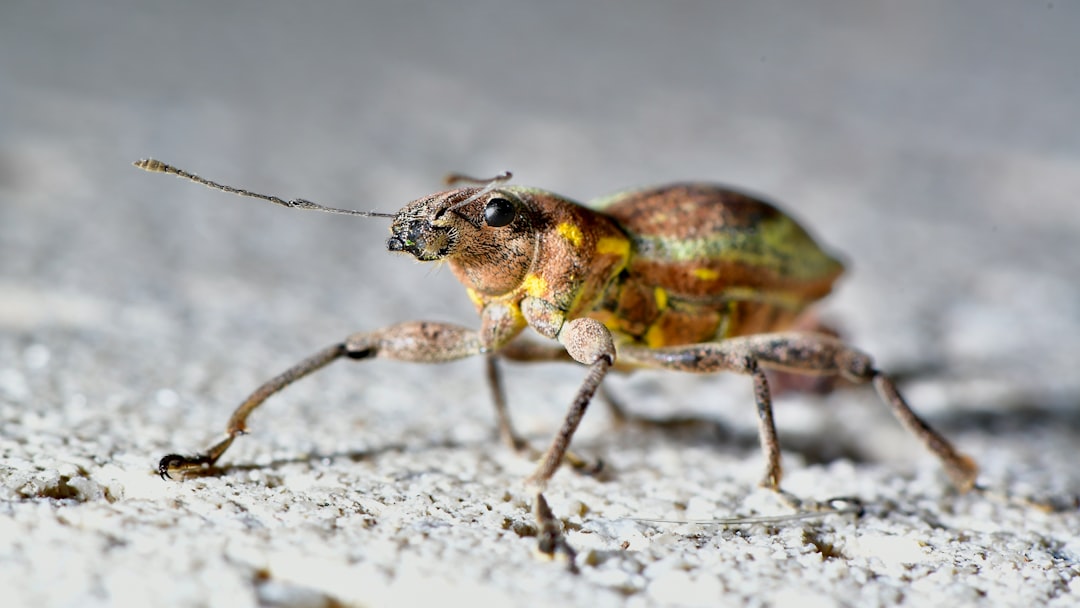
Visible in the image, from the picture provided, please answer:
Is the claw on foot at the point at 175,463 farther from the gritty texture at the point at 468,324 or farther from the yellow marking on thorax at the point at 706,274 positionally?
the yellow marking on thorax at the point at 706,274

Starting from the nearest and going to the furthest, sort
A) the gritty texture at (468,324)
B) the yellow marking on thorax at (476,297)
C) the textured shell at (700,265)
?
1. the gritty texture at (468,324)
2. the yellow marking on thorax at (476,297)
3. the textured shell at (700,265)

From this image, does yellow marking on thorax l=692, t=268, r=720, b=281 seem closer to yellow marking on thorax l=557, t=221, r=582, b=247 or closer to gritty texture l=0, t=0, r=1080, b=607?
yellow marking on thorax l=557, t=221, r=582, b=247

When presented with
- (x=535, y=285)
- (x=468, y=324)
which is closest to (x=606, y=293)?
(x=535, y=285)

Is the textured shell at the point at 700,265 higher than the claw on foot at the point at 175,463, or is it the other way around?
the textured shell at the point at 700,265

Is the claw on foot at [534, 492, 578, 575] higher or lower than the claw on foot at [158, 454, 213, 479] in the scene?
higher

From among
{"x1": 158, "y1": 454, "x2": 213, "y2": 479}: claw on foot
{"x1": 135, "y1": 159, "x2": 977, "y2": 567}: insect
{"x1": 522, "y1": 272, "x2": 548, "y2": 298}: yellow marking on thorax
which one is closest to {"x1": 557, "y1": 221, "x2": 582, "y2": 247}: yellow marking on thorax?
{"x1": 135, "y1": 159, "x2": 977, "y2": 567}: insect

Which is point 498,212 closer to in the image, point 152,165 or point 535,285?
point 535,285

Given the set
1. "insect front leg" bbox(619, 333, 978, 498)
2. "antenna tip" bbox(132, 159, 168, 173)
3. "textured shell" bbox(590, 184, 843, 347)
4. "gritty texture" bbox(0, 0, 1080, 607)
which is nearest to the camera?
"gritty texture" bbox(0, 0, 1080, 607)

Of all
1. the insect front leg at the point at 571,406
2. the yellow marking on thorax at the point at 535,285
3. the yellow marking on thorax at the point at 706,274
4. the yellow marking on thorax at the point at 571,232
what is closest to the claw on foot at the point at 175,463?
the insect front leg at the point at 571,406
